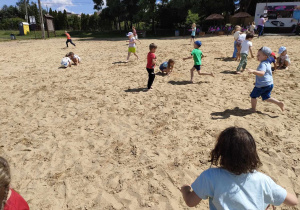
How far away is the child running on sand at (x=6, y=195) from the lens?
1442mm

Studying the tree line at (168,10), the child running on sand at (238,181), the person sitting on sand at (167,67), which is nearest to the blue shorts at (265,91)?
the child running on sand at (238,181)

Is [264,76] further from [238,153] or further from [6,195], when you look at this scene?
[6,195]

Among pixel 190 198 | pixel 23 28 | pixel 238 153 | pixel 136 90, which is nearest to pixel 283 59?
pixel 136 90

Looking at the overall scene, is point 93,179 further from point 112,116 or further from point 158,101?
point 158,101

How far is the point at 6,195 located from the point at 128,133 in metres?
3.14

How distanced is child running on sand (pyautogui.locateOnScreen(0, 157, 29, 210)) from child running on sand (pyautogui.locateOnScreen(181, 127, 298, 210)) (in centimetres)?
129

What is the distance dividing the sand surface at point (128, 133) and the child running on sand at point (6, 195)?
146 centimetres

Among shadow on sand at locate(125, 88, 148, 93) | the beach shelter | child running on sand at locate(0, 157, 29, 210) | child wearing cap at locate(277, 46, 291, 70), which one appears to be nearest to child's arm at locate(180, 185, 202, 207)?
child running on sand at locate(0, 157, 29, 210)

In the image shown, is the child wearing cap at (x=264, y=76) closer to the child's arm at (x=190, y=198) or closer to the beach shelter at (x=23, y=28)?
the child's arm at (x=190, y=198)

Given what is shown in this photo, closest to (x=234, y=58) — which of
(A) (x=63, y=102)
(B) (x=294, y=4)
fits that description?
(A) (x=63, y=102)

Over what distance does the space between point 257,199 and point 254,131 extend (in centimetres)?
327

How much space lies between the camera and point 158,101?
243 inches

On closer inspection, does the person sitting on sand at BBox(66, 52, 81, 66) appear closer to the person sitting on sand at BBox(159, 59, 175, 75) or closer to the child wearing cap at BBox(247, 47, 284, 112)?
the person sitting on sand at BBox(159, 59, 175, 75)

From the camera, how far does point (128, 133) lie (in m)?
4.63
